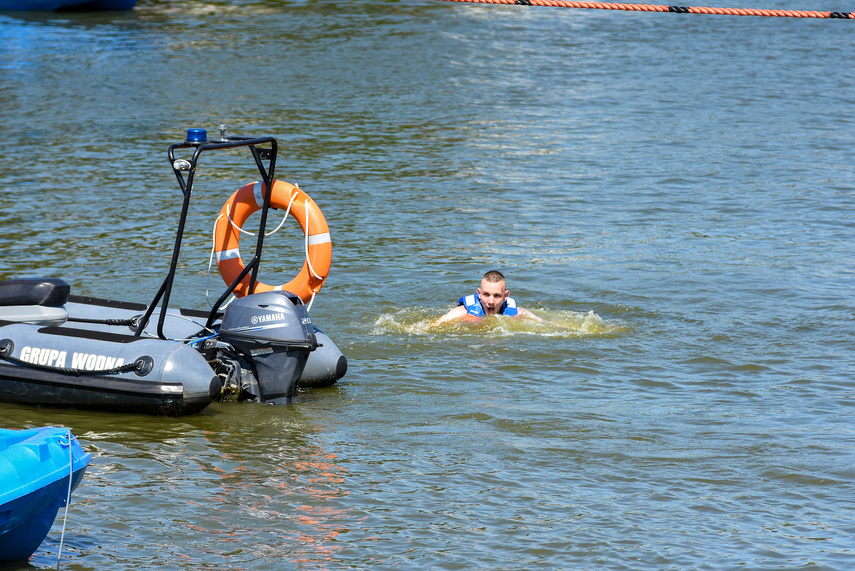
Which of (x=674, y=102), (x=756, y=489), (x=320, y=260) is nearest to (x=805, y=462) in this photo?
(x=756, y=489)

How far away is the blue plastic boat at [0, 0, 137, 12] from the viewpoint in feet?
92.0

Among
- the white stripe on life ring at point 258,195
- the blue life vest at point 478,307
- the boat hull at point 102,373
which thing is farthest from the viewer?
the blue life vest at point 478,307

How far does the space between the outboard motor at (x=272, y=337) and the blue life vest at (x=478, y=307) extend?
2165 millimetres

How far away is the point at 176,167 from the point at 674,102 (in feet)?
45.2

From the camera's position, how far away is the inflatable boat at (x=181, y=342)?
21.4ft

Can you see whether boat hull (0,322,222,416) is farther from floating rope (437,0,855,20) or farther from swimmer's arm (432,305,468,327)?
floating rope (437,0,855,20)

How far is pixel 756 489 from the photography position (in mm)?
5727

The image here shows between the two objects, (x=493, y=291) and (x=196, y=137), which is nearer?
(x=196, y=137)

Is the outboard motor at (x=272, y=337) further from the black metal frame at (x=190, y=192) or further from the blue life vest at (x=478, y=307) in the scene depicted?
the blue life vest at (x=478, y=307)

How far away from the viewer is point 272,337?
22.0 feet

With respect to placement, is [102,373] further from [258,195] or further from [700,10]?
[700,10]

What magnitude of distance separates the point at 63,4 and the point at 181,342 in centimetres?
2364

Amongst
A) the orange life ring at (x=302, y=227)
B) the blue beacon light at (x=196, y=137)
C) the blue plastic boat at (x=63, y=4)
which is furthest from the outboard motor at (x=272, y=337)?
the blue plastic boat at (x=63, y=4)

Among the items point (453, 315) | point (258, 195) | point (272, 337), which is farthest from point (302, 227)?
point (453, 315)
